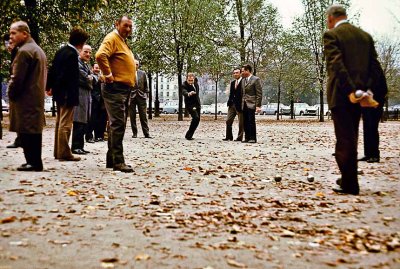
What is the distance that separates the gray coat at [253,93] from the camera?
15.1 m

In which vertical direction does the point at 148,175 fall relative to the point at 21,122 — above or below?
below

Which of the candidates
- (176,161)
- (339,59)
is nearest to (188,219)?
(339,59)

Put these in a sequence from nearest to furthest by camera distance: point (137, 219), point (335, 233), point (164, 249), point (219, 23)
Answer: point (164, 249) → point (335, 233) → point (137, 219) → point (219, 23)

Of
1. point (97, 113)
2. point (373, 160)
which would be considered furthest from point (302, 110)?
point (373, 160)

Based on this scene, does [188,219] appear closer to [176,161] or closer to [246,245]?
[246,245]

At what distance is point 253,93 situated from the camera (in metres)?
15.1

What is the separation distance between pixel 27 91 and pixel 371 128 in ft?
21.5

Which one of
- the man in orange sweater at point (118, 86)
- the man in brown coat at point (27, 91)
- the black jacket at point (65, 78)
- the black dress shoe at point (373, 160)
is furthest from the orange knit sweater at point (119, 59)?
the black dress shoe at point (373, 160)

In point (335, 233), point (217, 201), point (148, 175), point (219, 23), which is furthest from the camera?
point (219, 23)

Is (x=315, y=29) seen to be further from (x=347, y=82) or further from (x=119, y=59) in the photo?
(x=347, y=82)

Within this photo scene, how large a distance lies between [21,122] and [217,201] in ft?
11.3

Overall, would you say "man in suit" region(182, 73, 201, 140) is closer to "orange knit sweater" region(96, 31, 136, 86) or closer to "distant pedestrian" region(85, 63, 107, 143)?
"distant pedestrian" region(85, 63, 107, 143)

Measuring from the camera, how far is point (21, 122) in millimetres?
7246

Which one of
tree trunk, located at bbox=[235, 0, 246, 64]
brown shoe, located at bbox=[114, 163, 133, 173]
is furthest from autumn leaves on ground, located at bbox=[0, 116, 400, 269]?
tree trunk, located at bbox=[235, 0, 246, 64]
